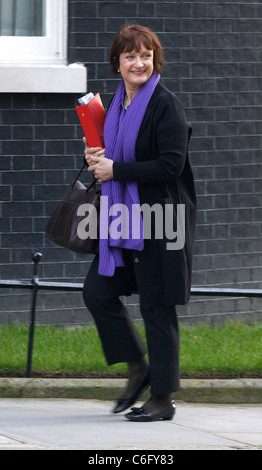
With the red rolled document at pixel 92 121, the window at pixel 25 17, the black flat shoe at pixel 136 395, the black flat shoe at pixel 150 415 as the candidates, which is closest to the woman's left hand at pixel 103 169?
the red rolled document at pixel 92 121

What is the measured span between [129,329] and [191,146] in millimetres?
2910

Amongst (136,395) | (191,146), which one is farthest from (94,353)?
(191,146)

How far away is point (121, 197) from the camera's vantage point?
546 centimetres

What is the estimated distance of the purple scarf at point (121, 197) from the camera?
5406 mm

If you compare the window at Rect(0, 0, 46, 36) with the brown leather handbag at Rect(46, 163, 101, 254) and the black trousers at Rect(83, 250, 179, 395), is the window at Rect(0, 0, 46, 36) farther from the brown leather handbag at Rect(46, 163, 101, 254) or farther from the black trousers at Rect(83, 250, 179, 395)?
the black trousers at Rect(83, 250, 179, 395)

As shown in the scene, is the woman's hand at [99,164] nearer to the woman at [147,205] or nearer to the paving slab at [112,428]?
the woman at [147,205]

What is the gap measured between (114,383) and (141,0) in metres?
3.10

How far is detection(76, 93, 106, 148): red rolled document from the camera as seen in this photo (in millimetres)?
5520

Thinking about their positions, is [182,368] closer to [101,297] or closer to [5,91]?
[101,297]

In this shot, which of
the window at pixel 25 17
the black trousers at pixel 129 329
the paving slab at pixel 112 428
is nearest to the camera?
the paving slab at pixel 112 428

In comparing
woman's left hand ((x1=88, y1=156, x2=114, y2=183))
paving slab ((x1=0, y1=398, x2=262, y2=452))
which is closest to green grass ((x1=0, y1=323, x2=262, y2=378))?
paving slab ((x1=0, y1=398, x2=262, y2=452))

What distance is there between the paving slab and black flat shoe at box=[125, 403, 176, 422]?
0.03 meters

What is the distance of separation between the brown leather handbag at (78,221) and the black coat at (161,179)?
22 cm

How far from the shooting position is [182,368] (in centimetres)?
660
